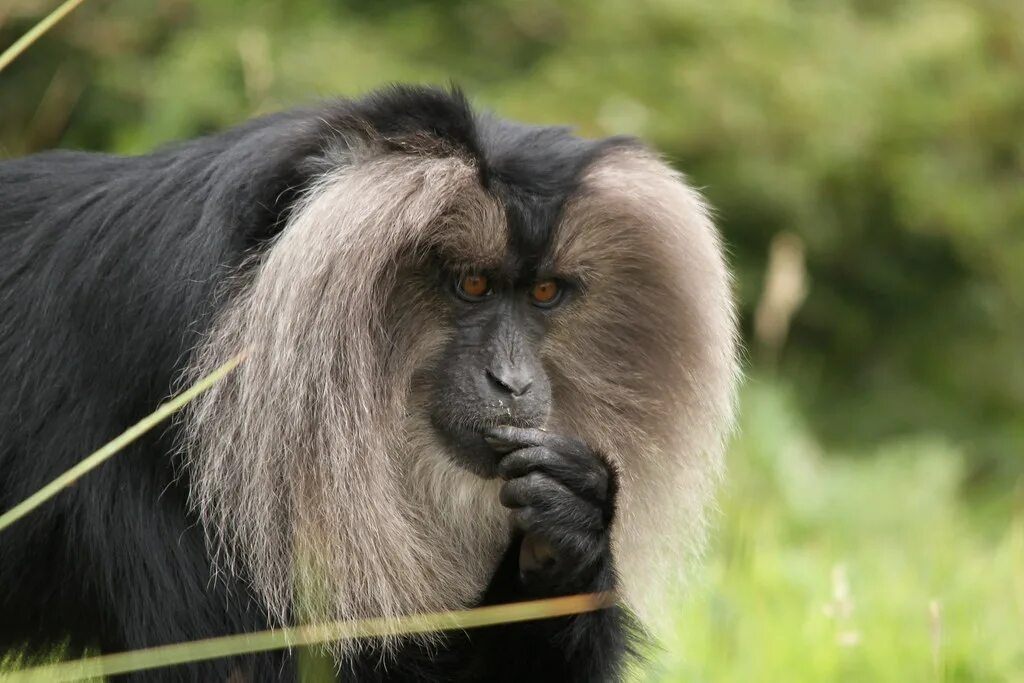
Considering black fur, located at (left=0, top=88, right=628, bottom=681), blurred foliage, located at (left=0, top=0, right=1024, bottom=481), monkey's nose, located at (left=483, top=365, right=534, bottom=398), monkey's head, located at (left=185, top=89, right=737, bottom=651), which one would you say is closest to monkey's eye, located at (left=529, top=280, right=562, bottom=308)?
monkey's head, located at (left=185, top=89, right=737, bottom=651)

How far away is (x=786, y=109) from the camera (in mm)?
8195

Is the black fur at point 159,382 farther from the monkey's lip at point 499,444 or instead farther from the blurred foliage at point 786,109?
the blurred foliage at point 786,109

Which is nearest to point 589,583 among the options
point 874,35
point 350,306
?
point 350,306

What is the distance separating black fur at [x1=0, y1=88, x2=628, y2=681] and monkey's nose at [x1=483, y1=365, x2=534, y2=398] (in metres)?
0.24

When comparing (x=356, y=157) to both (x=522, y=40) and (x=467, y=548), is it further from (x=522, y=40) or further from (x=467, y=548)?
(x=522, y=40)

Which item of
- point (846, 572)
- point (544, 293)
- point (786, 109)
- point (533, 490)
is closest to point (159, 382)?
point (533, 490)

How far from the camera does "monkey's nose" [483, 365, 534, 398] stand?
384cm

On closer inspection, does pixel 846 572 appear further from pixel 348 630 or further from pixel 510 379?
pixel 348 630

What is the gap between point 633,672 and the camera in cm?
421

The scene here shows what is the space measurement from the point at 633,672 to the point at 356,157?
1.63 m

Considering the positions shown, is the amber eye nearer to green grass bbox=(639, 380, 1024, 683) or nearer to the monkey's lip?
the monkey's lip

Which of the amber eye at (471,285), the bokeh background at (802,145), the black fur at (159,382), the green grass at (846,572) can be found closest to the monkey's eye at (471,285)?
the amber eye at (471,285)

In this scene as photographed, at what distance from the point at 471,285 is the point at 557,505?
0.68 metres

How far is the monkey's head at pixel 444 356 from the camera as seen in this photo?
3.61m
